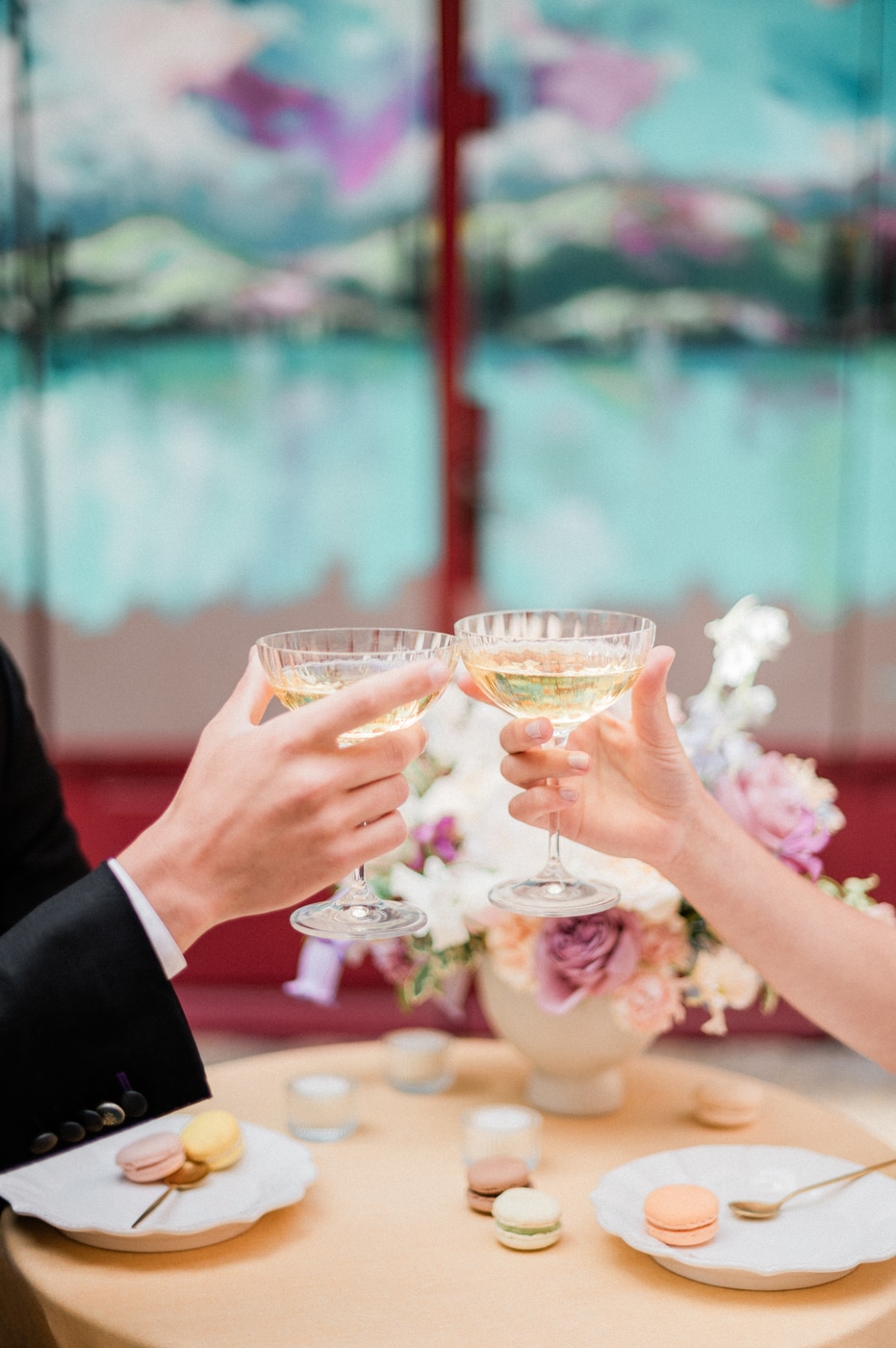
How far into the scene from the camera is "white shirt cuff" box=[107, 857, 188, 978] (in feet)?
3.14

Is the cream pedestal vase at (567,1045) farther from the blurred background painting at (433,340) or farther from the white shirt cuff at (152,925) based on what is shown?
the blurred background painting at (433,340)

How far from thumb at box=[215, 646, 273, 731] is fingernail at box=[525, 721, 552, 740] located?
0.22 m

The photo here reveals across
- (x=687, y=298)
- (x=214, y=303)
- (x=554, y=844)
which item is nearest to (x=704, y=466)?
(x=687, y=298)

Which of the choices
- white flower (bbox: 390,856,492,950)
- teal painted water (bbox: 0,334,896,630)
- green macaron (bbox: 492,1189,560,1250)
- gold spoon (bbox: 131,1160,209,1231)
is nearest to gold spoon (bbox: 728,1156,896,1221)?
green macaron (bbox: 492,1189,560,1250)

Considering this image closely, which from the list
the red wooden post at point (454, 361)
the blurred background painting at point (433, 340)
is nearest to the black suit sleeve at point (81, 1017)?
the red wooden post at point (454, 361)

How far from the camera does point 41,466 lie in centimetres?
356

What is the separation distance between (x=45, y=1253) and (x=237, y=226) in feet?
9.48

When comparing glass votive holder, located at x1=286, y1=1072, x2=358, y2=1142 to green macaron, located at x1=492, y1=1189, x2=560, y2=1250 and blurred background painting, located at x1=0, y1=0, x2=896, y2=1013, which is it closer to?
green macaron, located at x1=492, y1=1189, x2=560, y2=1250

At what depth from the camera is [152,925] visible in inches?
37.9

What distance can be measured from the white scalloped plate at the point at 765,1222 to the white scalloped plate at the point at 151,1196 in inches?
12.0

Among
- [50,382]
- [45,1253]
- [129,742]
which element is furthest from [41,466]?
[45,1253]

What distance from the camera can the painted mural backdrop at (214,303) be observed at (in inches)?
133

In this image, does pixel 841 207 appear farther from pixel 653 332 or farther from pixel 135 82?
pixel 135 82

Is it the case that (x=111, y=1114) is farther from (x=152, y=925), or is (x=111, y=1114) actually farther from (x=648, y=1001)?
(x=648, y=1001)
